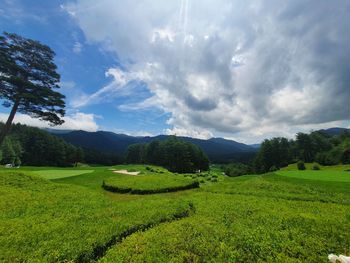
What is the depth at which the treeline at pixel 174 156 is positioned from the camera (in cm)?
7438

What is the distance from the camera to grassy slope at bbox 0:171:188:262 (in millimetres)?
5395

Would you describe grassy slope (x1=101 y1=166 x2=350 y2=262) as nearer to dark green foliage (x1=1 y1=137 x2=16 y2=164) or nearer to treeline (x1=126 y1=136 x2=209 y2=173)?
treeline (x1=126 y1=136 x2=209 y2=173)

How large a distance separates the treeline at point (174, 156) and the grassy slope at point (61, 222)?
2445 inches

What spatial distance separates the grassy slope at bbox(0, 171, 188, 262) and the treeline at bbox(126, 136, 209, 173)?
62.1 m

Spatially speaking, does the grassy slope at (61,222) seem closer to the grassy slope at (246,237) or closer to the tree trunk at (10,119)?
the grassy slope at (246,237)

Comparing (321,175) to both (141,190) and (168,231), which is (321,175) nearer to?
(141,190)

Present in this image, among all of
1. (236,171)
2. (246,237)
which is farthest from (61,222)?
(236,171)

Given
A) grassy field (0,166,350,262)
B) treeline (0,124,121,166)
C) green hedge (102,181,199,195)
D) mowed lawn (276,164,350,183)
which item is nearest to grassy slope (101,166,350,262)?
grassy field (0,166,350,262)

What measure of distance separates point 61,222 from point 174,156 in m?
67.4

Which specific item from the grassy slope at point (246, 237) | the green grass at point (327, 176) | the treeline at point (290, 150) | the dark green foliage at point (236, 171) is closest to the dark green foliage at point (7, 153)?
the grassy slope at point (246, 237)

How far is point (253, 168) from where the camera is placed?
85375 mm

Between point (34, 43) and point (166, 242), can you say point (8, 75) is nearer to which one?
point (34, 43)

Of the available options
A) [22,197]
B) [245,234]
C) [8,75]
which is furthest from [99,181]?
[245,234]

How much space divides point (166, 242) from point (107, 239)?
1.90m
